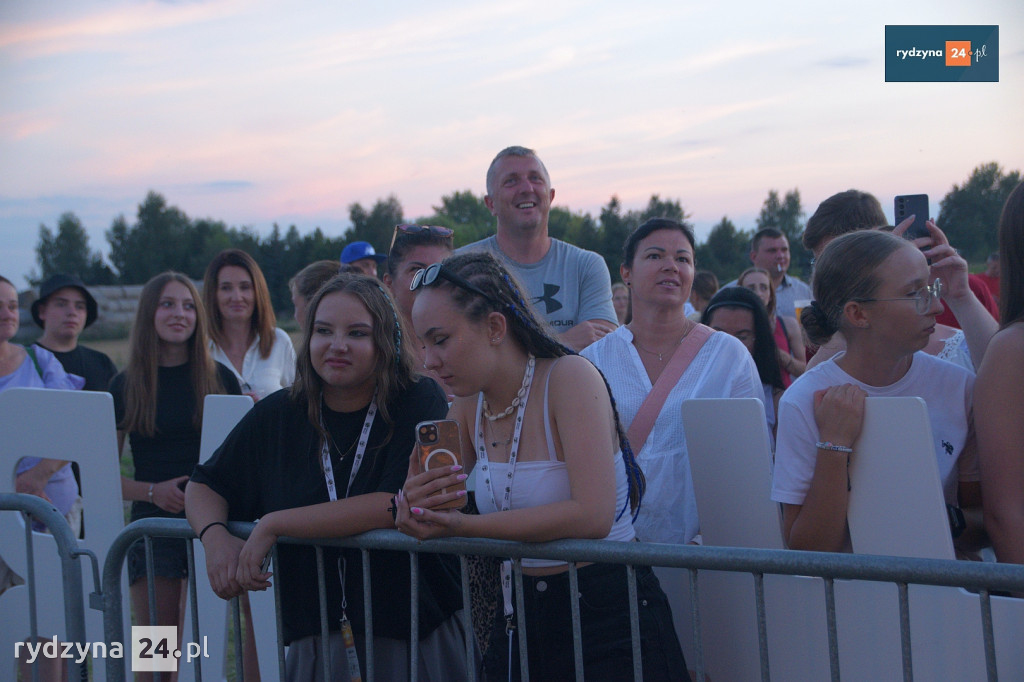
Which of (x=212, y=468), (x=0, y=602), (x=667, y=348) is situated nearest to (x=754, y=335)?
(x=667, y=348)

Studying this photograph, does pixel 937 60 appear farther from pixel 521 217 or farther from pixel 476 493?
pixel 476 493

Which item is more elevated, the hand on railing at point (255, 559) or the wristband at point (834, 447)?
the wristband at point (834, 447)

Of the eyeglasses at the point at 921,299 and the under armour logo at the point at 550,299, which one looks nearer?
A: the eyeglasses at the point at 921,299

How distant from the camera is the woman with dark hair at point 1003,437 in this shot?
7.13 feet

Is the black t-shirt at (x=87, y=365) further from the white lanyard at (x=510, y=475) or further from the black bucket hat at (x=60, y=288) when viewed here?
the white lanyard at (x=510, y=475)

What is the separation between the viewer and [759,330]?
403 centimetres

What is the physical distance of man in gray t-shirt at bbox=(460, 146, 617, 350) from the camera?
455cm

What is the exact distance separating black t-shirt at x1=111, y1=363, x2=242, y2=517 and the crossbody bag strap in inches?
88.3

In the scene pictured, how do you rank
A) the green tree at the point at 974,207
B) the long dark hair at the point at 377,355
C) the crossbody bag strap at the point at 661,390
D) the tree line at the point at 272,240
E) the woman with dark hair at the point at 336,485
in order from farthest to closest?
the tree line at the point at 272,240
the green tree at the point at 974,207
the crossbody bag strap at the point at 661,390
the long dark hair at the point at 377,355
the woman with dark hair at the point at 336,485

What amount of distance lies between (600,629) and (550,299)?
8.28 feet

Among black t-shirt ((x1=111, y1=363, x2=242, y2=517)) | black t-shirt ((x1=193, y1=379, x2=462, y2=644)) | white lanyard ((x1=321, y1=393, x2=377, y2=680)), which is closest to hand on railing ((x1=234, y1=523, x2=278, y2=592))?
black t-shirt ((x1=193, y1=379, x2=462, y2=644))

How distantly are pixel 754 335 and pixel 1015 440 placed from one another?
1.87 m

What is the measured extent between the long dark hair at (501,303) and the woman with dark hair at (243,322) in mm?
2621

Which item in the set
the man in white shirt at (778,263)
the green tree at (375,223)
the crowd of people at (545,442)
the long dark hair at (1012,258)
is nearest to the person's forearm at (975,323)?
the crowd of people at (545,442)
